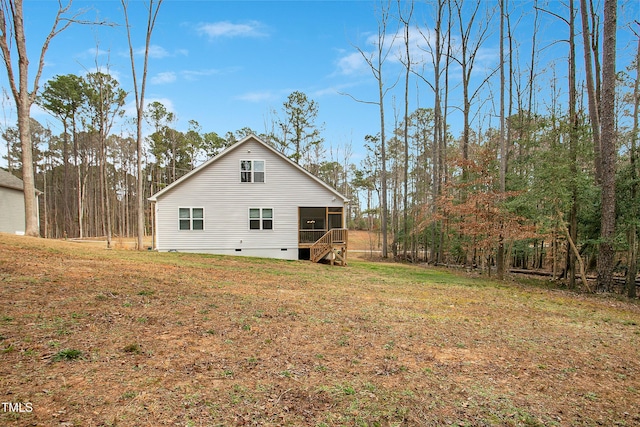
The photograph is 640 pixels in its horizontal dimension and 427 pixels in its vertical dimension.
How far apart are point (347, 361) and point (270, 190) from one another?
13.7 metres

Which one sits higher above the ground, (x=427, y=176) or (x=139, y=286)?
(x=427, y=176)

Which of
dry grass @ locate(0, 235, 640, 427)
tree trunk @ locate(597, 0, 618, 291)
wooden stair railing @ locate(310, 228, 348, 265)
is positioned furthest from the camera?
wooden stair railing @ locate(310, 228, 348, 265)

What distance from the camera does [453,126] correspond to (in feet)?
94.7

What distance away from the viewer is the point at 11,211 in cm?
1966

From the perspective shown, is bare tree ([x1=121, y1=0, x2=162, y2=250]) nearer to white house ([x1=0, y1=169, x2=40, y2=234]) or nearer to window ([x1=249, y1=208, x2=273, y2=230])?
window ([x1=249, y1=208, x2=273, y2=230])

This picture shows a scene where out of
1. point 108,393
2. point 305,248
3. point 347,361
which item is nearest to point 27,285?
point 108,393

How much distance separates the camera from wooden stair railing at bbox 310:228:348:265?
15.9 metres

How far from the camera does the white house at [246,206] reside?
16.2m

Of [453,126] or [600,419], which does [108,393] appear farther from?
[453,126]

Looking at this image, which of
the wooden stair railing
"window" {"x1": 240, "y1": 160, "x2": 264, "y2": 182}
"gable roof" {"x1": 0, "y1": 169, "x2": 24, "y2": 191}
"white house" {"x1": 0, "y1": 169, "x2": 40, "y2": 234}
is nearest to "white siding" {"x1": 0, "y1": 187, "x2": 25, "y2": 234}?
"white house" {"x1": 0, "y1": 169, "x2": 40, "y2": 234}

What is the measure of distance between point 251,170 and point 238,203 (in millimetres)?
1860

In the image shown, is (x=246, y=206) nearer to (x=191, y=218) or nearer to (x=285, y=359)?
(x=191, y=218)

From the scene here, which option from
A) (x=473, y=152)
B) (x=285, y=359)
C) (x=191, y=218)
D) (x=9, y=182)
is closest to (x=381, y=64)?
(x=473, y=152)

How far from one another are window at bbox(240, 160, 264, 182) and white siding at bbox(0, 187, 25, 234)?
15.0m
